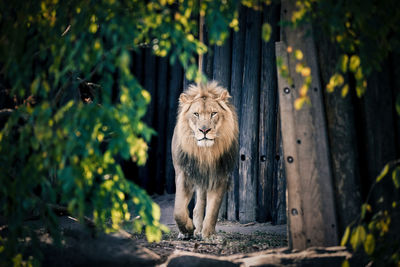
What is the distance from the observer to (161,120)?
9445 millimetres

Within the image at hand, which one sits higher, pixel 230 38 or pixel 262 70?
pixel 230 38

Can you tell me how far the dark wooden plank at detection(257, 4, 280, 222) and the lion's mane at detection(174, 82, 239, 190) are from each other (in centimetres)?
155

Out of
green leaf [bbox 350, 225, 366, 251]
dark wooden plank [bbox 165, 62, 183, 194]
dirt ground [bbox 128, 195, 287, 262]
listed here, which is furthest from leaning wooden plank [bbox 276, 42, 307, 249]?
dark wooden plank [bbox 165, 62, 183, 194]

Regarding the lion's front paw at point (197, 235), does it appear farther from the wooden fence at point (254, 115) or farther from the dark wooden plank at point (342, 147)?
the dark wooden plank at point (342, 147)

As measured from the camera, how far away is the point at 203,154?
557 centimetres

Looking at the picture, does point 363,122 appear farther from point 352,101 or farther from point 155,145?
point 155,145

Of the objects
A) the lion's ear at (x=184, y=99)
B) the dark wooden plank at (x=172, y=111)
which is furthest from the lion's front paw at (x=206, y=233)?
the dark wooden plank at (x=172, y=111)

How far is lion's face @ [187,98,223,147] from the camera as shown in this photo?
5.32 m

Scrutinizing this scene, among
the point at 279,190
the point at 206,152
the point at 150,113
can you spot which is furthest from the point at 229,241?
the point at 150,113

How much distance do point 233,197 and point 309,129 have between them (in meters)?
4.17

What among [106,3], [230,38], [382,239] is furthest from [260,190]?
[106,3]

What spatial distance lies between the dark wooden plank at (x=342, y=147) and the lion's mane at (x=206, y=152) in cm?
229

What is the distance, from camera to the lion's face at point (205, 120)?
5.32 m

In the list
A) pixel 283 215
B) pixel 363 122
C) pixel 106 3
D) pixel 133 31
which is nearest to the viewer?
pixel 133 31
